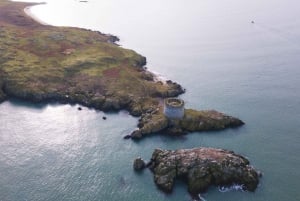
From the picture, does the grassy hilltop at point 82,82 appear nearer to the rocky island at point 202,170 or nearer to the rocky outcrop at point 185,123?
the rocky outcrop at point 185,123

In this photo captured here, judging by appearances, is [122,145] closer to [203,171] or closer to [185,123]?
[185,123]

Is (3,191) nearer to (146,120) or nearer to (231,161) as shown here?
(146,120)

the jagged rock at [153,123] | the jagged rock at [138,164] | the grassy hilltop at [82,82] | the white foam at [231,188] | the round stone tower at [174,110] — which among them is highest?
the grassy hilltop at [82,82]

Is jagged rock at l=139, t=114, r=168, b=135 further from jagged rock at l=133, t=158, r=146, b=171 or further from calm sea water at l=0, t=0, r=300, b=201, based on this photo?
jagged rock at l=133, t=158, r=146, b=171

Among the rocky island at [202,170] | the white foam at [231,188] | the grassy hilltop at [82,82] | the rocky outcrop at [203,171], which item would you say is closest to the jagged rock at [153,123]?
the grassy hilltop at [82,82]

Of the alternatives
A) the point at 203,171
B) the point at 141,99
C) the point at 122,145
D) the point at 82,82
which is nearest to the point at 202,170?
the point at 203,171

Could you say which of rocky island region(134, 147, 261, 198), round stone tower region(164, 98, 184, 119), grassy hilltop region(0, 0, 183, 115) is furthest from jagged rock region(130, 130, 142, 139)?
rocky island region(134, 147, 261, 198)
